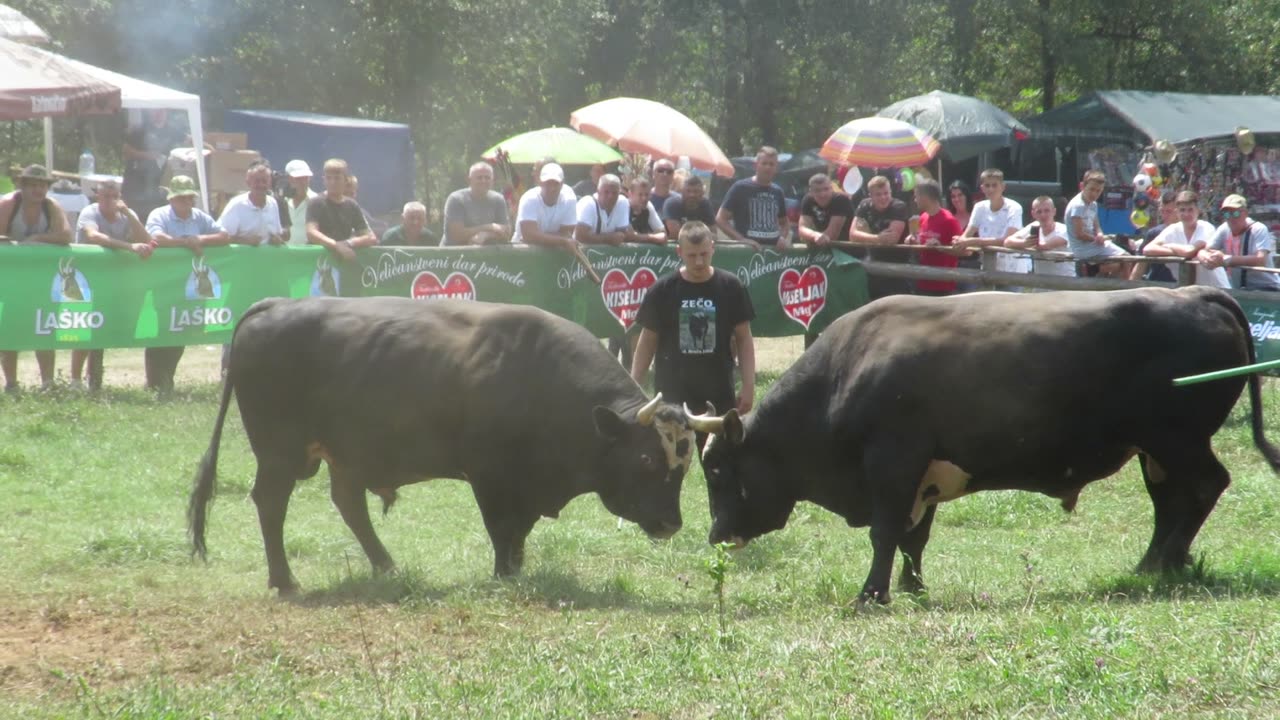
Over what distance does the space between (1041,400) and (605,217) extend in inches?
278

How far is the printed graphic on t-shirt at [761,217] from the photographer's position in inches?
558

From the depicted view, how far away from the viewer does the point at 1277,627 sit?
546 centimetres

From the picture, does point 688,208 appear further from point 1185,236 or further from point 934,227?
point 1185,236

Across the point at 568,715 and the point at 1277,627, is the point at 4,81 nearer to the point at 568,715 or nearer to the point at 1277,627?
the point at 568,715

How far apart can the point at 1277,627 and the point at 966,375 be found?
208 cm

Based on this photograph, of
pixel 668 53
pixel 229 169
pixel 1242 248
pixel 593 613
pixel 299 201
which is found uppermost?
pixel 668 53

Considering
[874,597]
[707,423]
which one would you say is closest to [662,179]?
[707,423]

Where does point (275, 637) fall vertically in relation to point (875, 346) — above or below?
below

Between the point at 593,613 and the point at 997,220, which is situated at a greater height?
the point at 997,220

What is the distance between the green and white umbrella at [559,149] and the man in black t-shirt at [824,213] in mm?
5703

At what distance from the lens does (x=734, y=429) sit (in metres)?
7.89

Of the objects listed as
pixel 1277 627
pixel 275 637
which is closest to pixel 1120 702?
pixel 1277 627

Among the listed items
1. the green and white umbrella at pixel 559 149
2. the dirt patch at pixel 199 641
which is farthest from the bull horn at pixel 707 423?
the green and white umbrella at pixel 559 149

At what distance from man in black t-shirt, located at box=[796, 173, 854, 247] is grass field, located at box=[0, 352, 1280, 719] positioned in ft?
13.8
